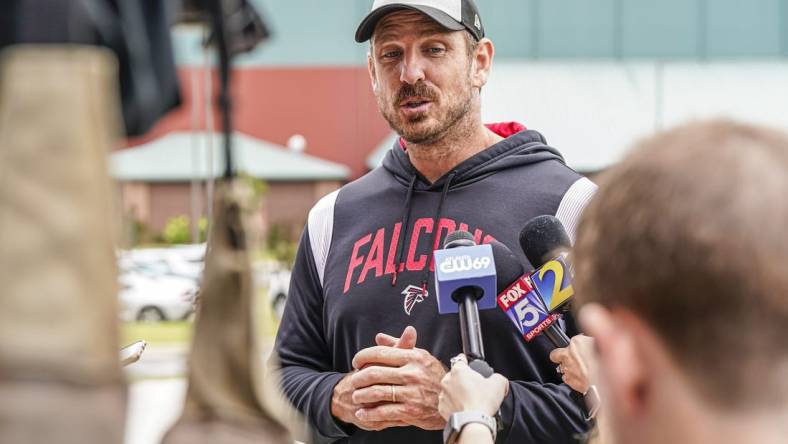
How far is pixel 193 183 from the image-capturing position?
36.2 metres

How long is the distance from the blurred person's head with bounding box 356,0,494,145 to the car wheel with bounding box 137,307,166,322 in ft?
56.7

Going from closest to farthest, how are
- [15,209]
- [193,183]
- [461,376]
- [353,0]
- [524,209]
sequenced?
[15,209] < [461,376] < [524,209] < [353,0] < [193,183]

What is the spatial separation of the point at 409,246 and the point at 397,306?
0.54ft

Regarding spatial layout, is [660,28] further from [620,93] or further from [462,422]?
[462,422]

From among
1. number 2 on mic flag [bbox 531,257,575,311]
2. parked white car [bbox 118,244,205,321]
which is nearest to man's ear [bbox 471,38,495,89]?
number 2 on mic flag [bbox 531,257,575,311]

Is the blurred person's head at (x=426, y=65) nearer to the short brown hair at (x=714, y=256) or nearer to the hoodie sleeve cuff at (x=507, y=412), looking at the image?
the hoodie sleeve cuff at (x=507, y=412)

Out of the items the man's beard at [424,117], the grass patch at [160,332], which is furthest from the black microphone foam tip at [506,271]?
the grass patch at [160,332]

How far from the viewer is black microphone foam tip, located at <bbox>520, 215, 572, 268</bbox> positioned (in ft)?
8.31

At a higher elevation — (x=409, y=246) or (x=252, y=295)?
(x=252, y=295)

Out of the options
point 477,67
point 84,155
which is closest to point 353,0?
point 477,67

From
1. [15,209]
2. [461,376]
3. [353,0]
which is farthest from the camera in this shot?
[353,0]

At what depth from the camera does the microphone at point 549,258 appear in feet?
7.96

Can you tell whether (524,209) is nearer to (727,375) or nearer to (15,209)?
(727,375)

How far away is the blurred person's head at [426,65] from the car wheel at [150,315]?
1728 centimetres
